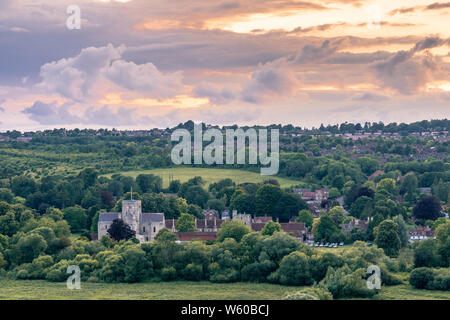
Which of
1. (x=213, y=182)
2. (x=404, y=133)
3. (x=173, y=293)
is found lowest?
(x=173, y=293)

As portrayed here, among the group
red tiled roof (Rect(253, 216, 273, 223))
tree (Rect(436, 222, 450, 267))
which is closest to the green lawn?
tree (Rect(436, 222, 450, 267))

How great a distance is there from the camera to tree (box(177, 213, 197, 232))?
6800cm

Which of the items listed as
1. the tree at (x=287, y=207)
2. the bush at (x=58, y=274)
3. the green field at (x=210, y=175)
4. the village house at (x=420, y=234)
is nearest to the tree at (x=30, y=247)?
the bush at (x=58, y=274)

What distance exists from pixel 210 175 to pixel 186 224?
1470 inches

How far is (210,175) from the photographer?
105375 mm

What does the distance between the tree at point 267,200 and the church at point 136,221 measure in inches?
585

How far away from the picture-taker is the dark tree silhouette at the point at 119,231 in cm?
6181

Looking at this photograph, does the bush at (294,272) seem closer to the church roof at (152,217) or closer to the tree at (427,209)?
the church roof at (152,217)

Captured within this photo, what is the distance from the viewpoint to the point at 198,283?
4988cm

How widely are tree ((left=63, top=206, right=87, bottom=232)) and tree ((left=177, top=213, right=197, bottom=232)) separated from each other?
11443mm

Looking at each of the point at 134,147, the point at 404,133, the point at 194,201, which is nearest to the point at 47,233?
the point at 194,201

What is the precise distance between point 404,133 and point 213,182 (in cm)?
10203

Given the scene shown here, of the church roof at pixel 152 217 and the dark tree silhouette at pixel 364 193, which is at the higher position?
the dark tree silhouette at pixel 364 193
